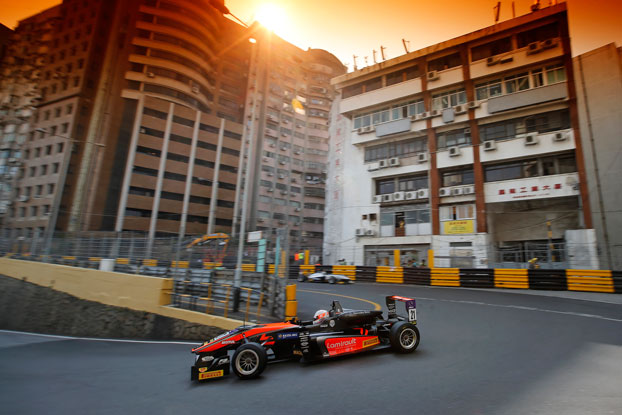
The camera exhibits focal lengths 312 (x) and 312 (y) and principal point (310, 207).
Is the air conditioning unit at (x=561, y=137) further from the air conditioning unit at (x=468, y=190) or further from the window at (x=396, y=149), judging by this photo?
the window at (x=396, y=149)

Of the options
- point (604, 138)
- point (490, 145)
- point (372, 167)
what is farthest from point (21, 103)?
point (604, 138)

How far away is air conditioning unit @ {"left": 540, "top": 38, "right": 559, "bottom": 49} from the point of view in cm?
2458

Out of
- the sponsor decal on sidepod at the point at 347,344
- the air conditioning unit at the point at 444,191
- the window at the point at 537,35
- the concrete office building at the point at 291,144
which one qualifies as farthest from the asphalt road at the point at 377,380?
the concrete office building at the point at 291,144

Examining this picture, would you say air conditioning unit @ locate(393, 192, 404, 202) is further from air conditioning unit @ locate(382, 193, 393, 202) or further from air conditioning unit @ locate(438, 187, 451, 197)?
air conditioning unit @ locate(438, 187, 451, 197)

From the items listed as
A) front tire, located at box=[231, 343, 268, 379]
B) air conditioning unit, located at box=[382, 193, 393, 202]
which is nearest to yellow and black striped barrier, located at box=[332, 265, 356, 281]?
air conditioning unit, located at box=[382, 193, 393, 202]

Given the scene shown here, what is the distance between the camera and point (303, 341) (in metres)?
5.30

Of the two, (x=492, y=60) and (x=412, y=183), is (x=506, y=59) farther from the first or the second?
(x=412, y=183)

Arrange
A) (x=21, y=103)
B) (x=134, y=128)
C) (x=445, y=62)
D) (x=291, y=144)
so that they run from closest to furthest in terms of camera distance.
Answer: (x=445, y=62), (x=134, y=128), (x=21, y=103), (x=291, y=144)

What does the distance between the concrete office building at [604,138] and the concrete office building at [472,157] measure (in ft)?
1.95

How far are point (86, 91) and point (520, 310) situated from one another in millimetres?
58800

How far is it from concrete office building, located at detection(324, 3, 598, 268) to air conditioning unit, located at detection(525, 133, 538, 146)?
0.07 meters

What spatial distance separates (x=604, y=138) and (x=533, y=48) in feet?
29.4

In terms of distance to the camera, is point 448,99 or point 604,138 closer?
point 604,138

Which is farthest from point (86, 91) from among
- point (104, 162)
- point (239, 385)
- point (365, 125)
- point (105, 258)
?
point (239, 385)
